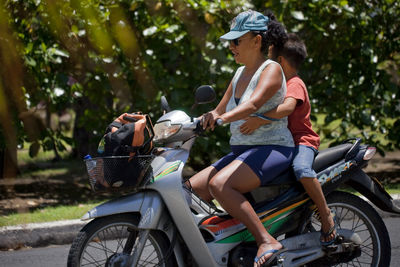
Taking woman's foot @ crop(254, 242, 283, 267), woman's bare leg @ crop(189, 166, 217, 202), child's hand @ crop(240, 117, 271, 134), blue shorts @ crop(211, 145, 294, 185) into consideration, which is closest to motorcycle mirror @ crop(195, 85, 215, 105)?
child's hand @ crop(240, 117, 271, 134)

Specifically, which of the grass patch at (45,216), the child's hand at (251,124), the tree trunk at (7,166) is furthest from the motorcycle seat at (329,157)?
the tree trunk at (7,166)

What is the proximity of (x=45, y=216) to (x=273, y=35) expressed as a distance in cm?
315

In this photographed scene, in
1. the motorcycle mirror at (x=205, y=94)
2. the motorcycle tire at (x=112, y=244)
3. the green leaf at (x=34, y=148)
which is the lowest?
the green leaf at (x=34, y=148)

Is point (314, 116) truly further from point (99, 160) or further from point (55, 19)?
point (99, 160)

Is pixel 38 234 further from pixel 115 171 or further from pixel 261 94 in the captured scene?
pixel 261 94

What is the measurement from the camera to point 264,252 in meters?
3.73

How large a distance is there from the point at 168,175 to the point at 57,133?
4.32 m

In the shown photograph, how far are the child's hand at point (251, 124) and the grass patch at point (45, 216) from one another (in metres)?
2.65

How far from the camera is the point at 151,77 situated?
746 centimetres

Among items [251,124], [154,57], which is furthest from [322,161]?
[154,57]

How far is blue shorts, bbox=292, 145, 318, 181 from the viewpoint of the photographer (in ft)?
12.6

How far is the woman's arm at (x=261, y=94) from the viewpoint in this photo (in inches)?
145

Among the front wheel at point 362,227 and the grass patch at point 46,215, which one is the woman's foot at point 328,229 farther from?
the grass patch at point 46,215

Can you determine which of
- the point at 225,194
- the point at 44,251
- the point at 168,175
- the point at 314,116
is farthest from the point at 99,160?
the point at 314,116
